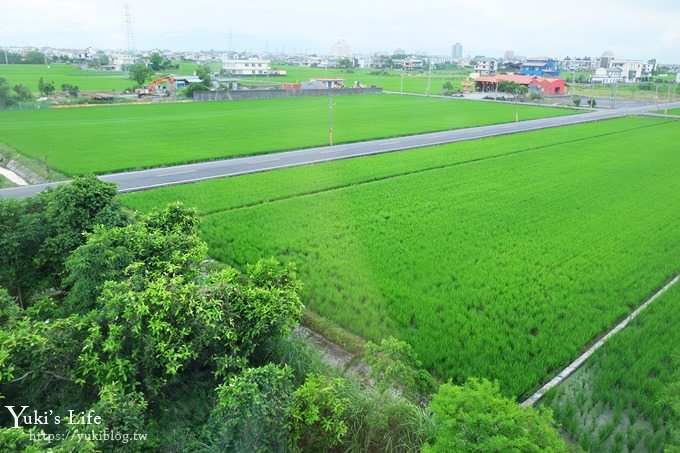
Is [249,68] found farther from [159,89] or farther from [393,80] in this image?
[159,89]

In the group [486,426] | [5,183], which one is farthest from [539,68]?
[486,426]

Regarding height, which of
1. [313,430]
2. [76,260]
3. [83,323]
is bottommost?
[313,430]

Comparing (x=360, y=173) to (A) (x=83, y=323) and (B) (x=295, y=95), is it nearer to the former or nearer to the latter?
(A) (x=83, y=323)

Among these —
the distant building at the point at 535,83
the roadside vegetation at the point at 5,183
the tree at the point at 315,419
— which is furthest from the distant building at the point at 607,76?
the tree at the point at 315,419

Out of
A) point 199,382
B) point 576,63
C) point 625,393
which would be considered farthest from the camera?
point 576,63

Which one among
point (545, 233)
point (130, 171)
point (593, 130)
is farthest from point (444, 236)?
point (593, 130)

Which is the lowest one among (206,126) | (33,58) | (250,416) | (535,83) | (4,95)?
(250,416)

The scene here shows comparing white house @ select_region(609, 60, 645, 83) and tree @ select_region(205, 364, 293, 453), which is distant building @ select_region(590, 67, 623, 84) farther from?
tree @ select_region(205, 364, 293, 453)
